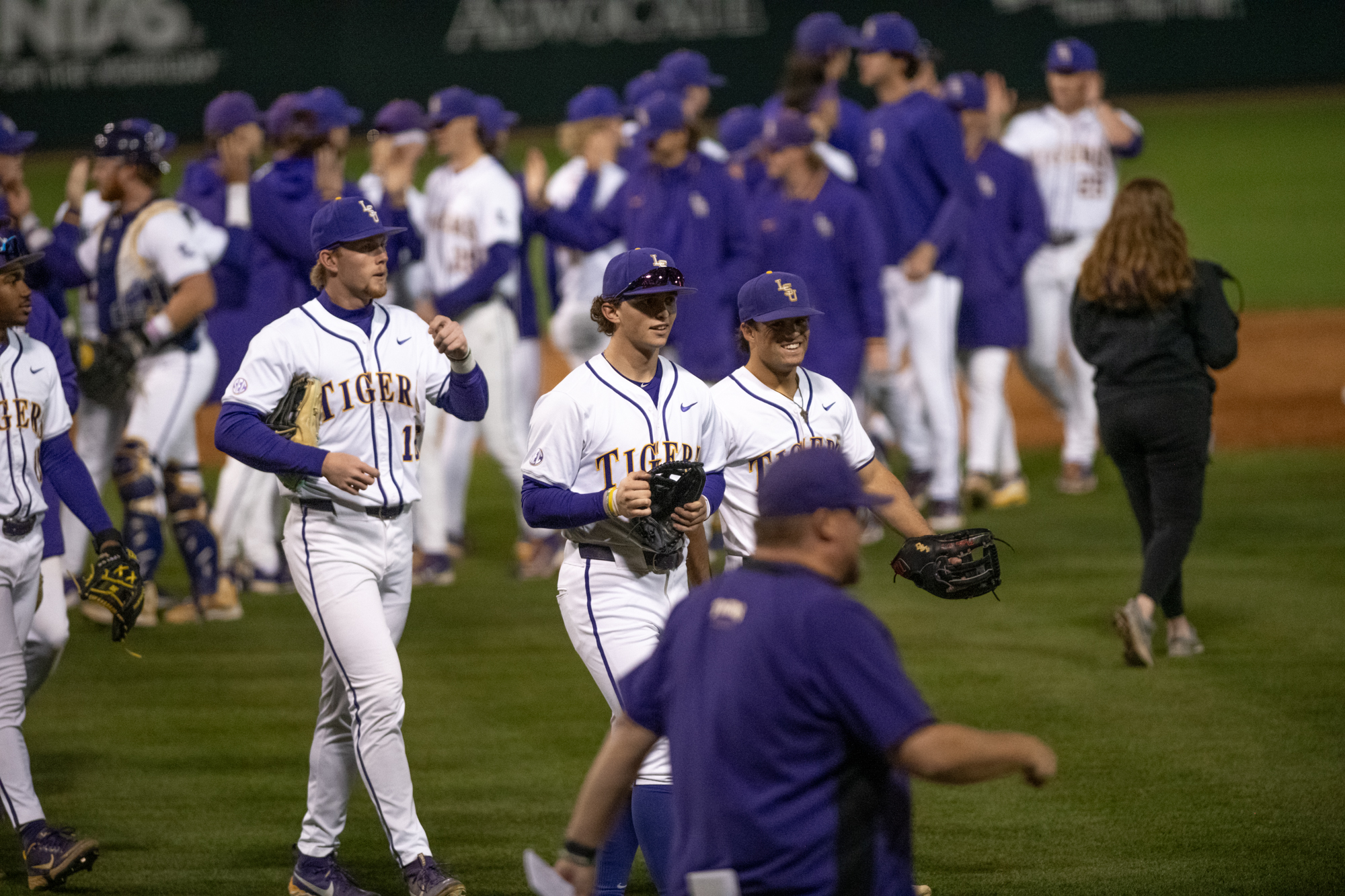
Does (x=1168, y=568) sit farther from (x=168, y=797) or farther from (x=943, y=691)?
(x=168, y=797)

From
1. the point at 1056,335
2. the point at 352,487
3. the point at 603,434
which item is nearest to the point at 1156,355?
the point at 603,434

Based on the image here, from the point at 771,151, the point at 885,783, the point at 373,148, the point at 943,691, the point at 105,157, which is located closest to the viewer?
the point at 885,783

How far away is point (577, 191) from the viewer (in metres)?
9.91

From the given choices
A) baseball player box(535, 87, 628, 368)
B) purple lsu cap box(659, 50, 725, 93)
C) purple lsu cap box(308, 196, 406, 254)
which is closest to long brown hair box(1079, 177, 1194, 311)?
purple lsu cap box(308, 196, 406, 254)

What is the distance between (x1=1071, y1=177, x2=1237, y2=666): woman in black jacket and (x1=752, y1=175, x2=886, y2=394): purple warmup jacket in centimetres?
187

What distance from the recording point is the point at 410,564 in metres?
4.96

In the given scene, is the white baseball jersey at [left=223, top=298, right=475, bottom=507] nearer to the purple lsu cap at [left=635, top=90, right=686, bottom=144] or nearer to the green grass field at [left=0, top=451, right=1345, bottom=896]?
the green grass field at [left=0, top=451, right=1345, bottom=896]

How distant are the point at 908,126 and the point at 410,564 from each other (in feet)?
17.6

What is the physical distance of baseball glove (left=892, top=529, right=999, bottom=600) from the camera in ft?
14.5

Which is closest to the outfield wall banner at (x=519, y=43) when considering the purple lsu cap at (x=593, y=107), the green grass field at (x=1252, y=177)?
the green grass field at (x=1252, y=177)

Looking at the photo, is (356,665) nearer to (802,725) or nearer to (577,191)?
(802,725)

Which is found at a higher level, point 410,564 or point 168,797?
point 410,564

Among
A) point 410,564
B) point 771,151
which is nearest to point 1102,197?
point 771,151

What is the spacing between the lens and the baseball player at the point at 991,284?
10055 mm
